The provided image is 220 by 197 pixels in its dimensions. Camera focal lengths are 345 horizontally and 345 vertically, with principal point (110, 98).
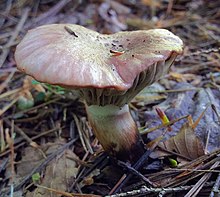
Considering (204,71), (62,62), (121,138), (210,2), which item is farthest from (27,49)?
(210,2)

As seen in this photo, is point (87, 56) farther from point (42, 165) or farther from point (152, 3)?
point (152, 3)

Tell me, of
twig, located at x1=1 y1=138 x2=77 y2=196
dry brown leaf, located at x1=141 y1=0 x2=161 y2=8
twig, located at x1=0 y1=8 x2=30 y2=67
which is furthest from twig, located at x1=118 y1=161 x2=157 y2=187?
dry brown leaf, located at x1=141 y1=0 x2=161 y2=8

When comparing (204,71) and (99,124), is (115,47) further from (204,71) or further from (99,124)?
(204,71)

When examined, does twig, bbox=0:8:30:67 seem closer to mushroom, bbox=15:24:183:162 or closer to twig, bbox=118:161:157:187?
mushroom, bbox=15:24:183:162

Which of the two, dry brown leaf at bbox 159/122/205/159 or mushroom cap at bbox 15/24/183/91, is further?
dry brown leaf at bbox 159/122/205/159

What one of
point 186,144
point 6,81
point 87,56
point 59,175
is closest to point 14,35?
point 6,81

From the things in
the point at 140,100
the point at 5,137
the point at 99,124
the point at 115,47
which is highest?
the point at 115,47
